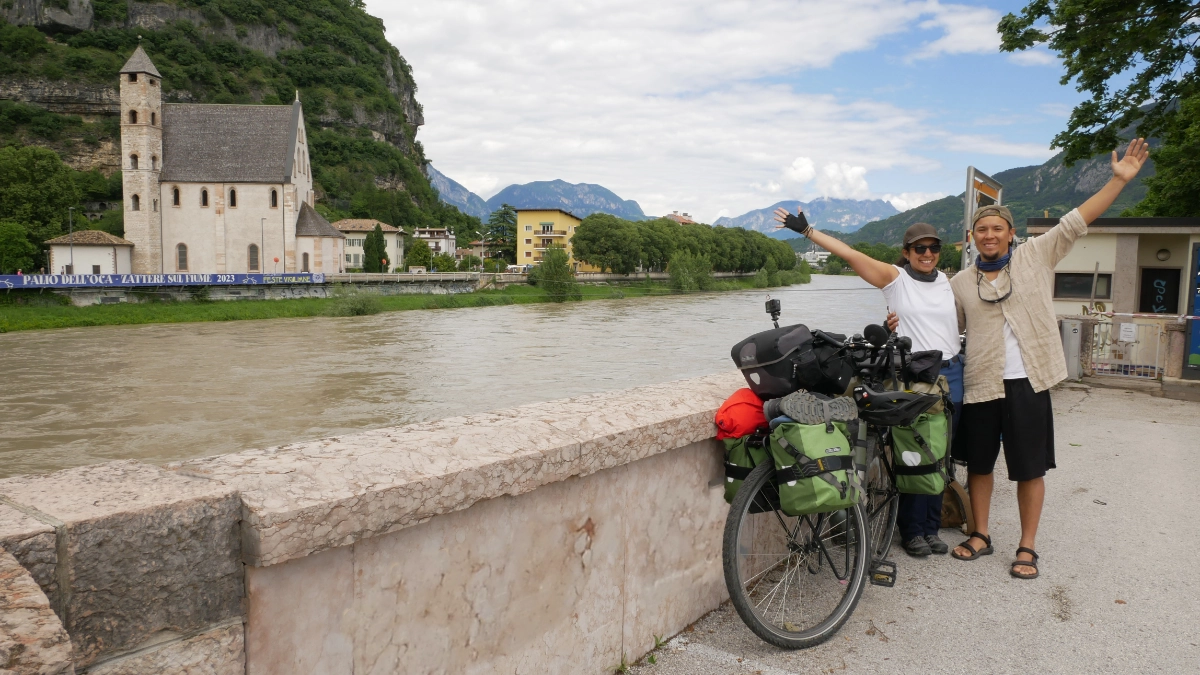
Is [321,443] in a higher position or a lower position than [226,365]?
higher

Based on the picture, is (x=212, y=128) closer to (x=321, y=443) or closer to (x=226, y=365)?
(x=226, y=365)

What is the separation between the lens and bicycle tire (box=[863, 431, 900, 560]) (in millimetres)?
3658

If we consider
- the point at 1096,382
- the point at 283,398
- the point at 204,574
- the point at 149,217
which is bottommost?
the point at 283,398

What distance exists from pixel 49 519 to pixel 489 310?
60.3 m

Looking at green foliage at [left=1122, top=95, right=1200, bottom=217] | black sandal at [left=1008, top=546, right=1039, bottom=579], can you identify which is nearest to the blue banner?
green foliage at [left=1122, top=95, right=1200, bottom=217]

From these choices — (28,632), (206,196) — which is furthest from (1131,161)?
(206,196)

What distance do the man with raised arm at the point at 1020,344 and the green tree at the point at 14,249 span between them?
83.7m

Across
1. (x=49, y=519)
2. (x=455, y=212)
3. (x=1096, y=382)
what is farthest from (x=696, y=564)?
(x=455, y=212)

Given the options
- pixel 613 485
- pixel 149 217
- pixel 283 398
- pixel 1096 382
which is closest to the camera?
pixel 613 485

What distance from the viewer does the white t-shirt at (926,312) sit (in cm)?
Result: 398

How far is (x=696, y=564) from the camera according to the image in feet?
10.6

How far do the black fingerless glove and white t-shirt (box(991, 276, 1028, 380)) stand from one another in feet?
3.42

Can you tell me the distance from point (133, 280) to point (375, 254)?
143 ft

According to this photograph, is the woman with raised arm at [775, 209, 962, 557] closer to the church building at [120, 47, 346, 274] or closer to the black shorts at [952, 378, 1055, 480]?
the black shorts at [952, 378, 1055, 480]
